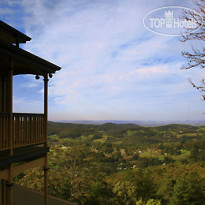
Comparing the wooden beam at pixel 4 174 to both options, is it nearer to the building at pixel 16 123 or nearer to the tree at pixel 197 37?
the building at pixel 16 123

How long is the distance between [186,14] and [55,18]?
14023 mm

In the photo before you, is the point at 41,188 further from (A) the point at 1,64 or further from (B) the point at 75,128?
Answer: (B) the point at 75,128

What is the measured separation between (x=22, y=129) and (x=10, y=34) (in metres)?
3.47

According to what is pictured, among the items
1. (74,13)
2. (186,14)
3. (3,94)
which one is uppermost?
(74,13)

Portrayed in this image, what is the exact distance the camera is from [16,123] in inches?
180

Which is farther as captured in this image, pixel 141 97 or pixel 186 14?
pixel 141 97

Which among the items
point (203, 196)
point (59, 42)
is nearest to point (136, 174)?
point (203, 196)

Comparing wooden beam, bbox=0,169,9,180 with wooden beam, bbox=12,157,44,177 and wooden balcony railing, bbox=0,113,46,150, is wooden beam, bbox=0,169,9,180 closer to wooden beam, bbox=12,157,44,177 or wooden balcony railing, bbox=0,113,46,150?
wooden beam, bbox=12,157,44,177

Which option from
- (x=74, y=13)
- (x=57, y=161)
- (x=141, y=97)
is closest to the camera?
(x=74, y=13)

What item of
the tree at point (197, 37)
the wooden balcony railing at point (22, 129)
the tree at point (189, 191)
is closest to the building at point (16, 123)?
the wooden balcony railing at point (22, 129)

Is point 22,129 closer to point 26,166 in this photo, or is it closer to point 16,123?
point 16,123

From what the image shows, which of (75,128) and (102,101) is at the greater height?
(102,101)

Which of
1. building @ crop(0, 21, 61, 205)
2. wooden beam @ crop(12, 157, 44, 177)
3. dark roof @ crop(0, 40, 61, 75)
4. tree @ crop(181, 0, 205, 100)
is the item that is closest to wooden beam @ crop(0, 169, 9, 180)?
building @ crop(0, 21, 61, 205)

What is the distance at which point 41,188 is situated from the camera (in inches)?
512
